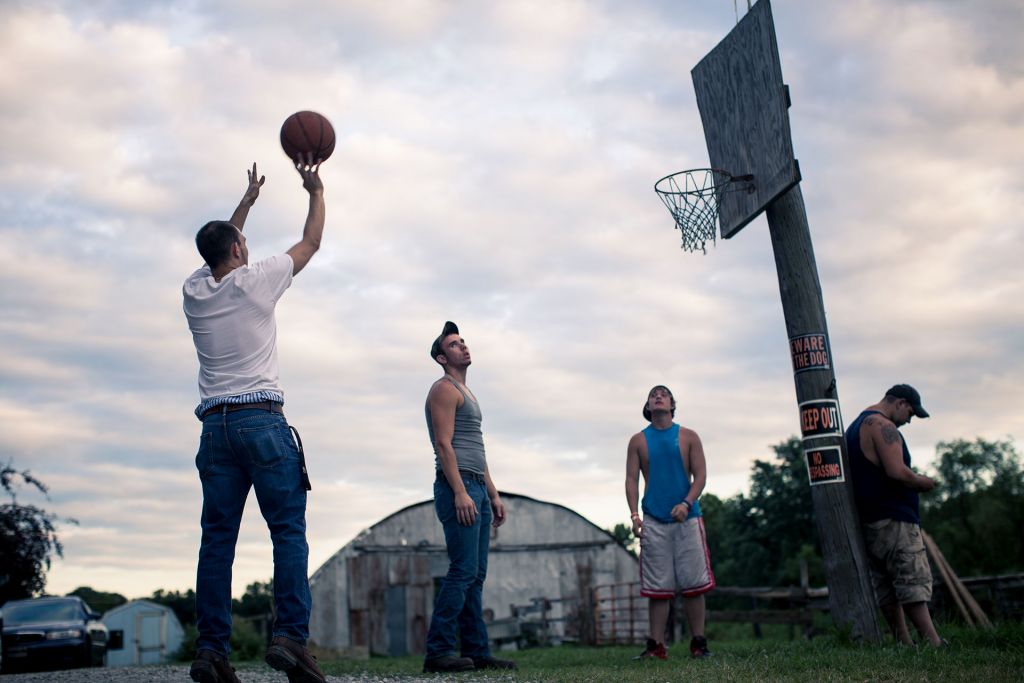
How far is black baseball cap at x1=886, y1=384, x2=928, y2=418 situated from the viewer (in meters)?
7.29

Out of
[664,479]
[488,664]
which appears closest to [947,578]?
[664,479]

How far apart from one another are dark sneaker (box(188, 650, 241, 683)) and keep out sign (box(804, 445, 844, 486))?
15.0 ft

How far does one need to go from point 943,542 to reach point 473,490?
43136mm

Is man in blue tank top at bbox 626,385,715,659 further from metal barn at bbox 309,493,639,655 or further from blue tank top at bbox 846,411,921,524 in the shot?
metal barn at bbox 309,493,639,655

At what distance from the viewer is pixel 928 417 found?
732 centimetres

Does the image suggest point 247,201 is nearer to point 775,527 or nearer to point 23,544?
point 23,544

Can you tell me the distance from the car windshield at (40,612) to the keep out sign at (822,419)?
14994 millimetres

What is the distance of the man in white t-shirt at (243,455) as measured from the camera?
450 centimetres

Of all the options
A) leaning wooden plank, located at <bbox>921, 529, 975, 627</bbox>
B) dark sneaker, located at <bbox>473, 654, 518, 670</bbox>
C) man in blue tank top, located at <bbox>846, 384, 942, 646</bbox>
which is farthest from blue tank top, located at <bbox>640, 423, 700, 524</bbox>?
leaning wooden plank, located at <bbox>921, 529, 975, 627</bbox>

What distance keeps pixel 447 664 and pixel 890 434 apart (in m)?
3.55

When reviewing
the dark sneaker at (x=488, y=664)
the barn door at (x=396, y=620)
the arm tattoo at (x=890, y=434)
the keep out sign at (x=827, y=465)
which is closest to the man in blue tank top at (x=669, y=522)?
the keep out sign at (x=827, y=465)

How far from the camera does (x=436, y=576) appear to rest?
27438mm

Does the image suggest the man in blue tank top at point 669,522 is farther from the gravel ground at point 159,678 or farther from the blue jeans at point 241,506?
the blue jeans at point 241,506

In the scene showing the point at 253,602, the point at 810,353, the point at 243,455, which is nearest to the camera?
the point at 243,455
